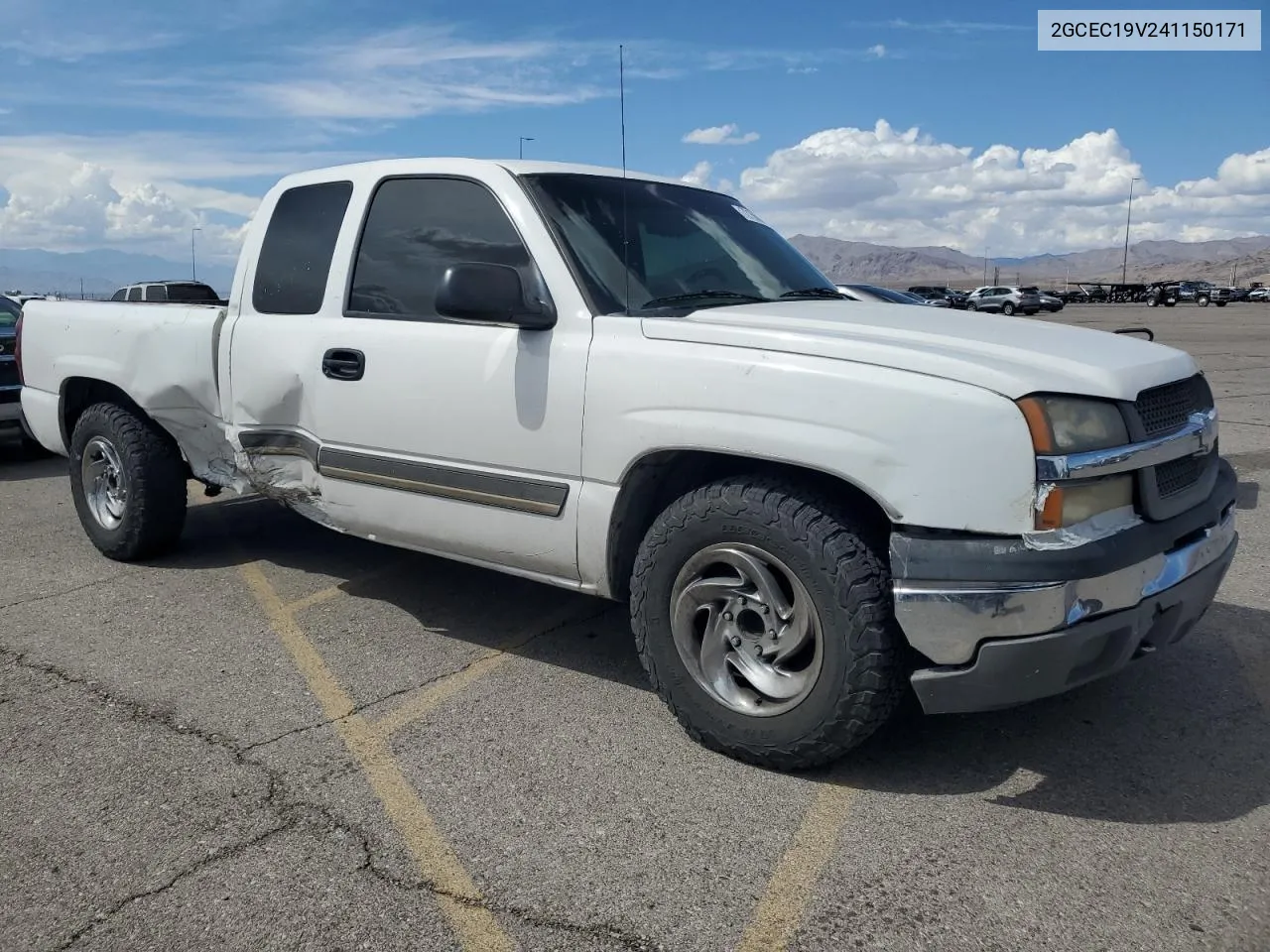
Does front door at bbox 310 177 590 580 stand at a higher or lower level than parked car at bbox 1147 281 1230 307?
lower

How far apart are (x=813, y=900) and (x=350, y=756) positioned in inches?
63.1

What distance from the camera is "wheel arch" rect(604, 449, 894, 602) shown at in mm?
3150

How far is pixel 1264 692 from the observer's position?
12.6ft

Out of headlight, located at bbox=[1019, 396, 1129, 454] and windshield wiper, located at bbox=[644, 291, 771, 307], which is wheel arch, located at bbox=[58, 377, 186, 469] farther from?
headlight, located at bbox=[1019, 396, 1129, 454]

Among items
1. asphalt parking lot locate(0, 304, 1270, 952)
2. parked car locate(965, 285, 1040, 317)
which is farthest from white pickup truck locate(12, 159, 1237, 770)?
parked car locate(965, 285, 1040, 317)

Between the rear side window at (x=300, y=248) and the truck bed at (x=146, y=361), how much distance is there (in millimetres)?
374

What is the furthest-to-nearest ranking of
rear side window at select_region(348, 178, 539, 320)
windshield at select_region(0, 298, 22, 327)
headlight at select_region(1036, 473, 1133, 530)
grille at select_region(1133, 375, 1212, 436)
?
1. windshield at select_region(0, 298, 22, 327)
2. rear side window at select_region(348, 178, 539, 320)
3. grille at select_region(1133, 375, 1212, 436)
4. headlight at select_region(1036, 473, 1133, 530)

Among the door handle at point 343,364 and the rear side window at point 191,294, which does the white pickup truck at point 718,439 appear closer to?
the door handle at point 343,364

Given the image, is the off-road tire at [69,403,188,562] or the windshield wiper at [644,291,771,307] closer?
the windshield wiper at [644,291,771,307]

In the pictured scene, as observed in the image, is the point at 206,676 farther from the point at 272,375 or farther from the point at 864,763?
the point at 864,763

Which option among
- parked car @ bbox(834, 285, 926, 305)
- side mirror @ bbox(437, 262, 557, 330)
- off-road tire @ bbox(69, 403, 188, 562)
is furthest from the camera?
off-road tire @ bbox(69, 403, 188, 562)

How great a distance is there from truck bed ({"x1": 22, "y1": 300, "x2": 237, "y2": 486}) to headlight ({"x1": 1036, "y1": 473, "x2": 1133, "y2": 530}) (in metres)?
3.70

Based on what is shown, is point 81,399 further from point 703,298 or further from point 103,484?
point 703,298

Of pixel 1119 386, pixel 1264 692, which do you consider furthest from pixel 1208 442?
pixel 1264 692
